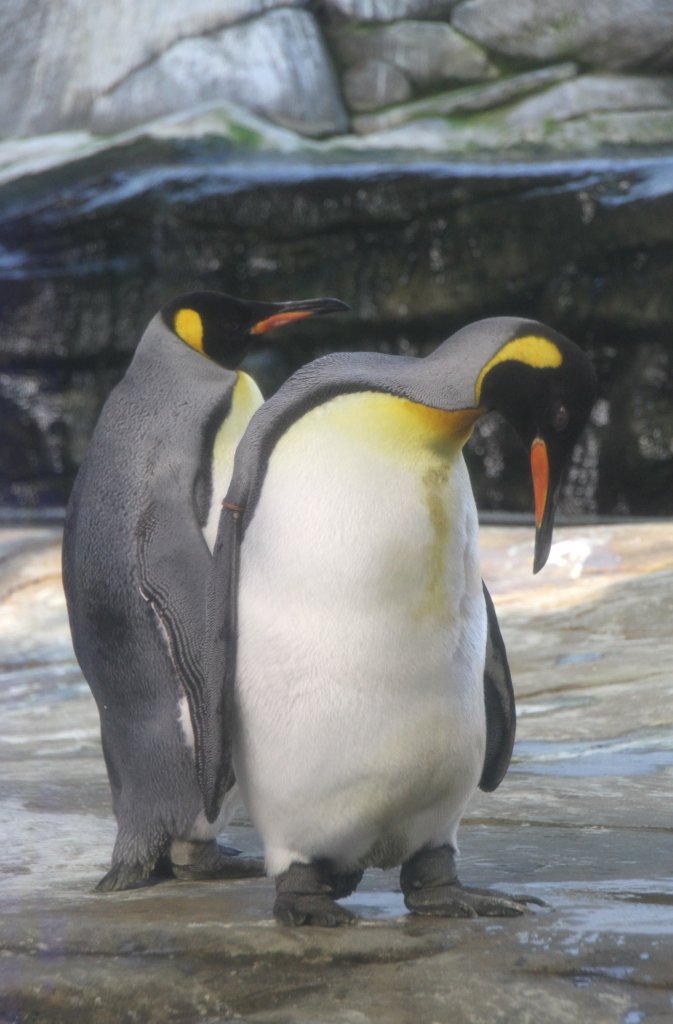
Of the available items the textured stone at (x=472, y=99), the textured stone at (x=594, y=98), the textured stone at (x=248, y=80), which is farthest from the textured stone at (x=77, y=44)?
the textured stone at (x=594, y=98)

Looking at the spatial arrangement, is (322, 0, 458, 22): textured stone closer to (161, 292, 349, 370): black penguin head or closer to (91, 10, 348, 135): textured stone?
(91, 10, 348, 135): textured stone

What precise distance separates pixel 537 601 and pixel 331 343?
508 centimetres

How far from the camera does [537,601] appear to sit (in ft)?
17.3

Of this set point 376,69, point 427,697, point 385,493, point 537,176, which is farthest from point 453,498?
point 376,69

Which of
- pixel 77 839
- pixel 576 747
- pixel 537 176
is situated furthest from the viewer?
pixel 537 176

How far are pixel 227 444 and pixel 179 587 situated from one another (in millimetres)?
372

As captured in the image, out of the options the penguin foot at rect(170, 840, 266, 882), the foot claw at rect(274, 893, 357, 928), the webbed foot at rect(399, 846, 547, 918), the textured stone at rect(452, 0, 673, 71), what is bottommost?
the textured stone at rect(452, 0, 673, 71)

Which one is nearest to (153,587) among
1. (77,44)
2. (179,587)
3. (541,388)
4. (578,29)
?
(179,587)

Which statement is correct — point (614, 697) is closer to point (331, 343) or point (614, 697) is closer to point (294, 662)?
point (294, 662)

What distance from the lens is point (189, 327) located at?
2.97 m

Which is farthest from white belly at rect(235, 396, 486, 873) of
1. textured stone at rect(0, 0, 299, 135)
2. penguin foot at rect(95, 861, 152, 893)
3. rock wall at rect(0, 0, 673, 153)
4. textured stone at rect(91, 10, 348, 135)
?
textured stone at rect(0, 0, 299, 135)

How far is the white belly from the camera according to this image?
2.13 m

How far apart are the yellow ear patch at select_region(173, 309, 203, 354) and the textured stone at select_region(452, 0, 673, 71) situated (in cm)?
1112

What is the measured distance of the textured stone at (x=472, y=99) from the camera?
13.1m
